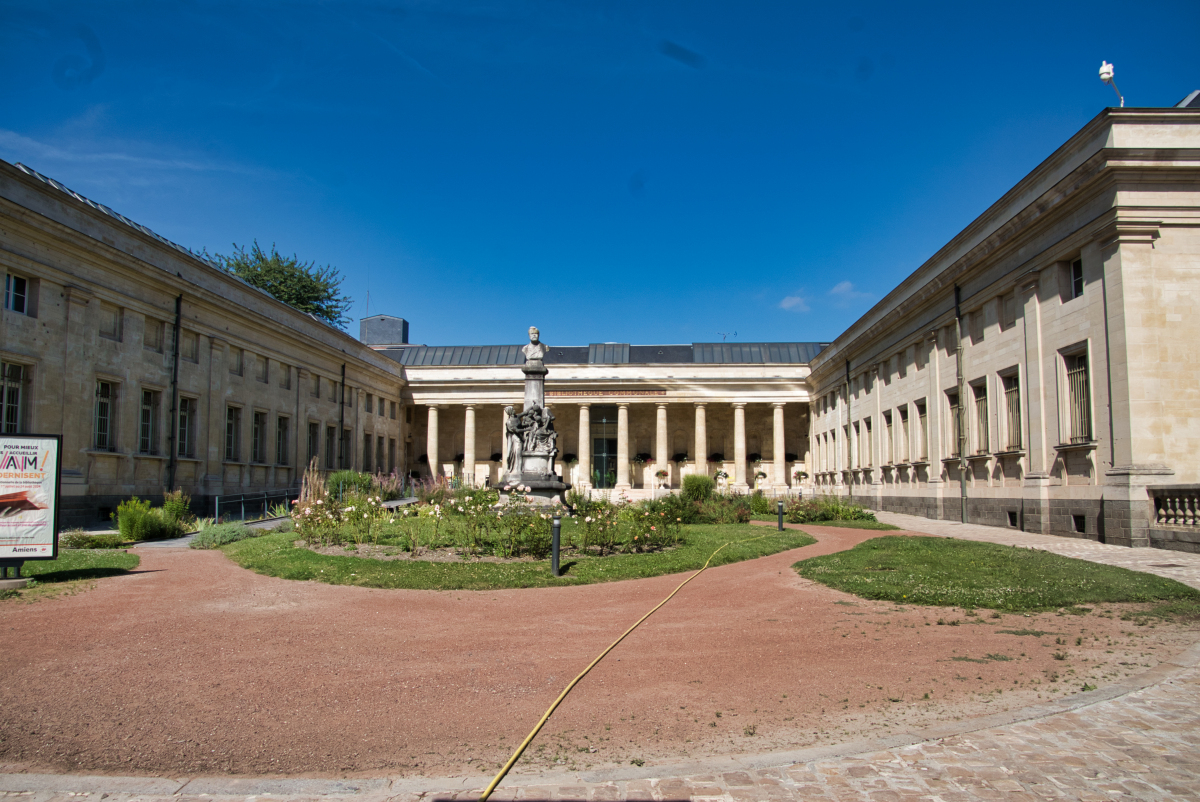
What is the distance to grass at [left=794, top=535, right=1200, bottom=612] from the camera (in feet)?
27.6

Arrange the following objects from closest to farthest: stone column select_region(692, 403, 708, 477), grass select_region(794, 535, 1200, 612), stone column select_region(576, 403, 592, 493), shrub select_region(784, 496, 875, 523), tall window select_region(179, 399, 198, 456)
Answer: grass select_region(794, 535, 1200, 612) < shrub select_region(784, 496, 875, 523) < tall window select_region(179, 399, 198, 456) < stone column select_region(692, 403, 708, 477) < stone column select_region(576, 403, 592, 493)

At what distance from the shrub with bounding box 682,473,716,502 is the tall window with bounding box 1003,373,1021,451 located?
10933 mm

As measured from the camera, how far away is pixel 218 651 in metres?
6.45

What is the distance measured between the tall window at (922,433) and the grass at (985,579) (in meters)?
14.2

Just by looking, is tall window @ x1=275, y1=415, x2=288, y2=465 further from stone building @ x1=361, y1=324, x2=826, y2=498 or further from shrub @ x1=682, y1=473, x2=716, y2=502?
shrub @ x1=682, y1=473, x2=716, y2=502

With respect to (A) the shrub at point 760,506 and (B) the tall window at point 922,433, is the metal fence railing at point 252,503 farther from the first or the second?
(B) the tall window at point 922,433

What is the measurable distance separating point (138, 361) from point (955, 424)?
2679 cm

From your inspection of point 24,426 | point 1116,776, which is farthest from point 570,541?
point 24,426

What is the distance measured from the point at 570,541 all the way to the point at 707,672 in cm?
884

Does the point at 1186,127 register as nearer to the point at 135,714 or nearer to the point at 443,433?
the point at 135,714

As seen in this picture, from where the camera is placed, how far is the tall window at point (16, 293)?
19188mm

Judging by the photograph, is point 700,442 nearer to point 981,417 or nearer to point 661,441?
point 661,441

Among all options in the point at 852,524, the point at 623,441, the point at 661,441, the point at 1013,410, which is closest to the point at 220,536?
the point at 852,524

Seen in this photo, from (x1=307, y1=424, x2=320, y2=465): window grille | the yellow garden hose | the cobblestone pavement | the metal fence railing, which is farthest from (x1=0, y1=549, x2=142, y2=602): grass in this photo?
(x1=307, y1=424, x2=320, y2=465): window grille
